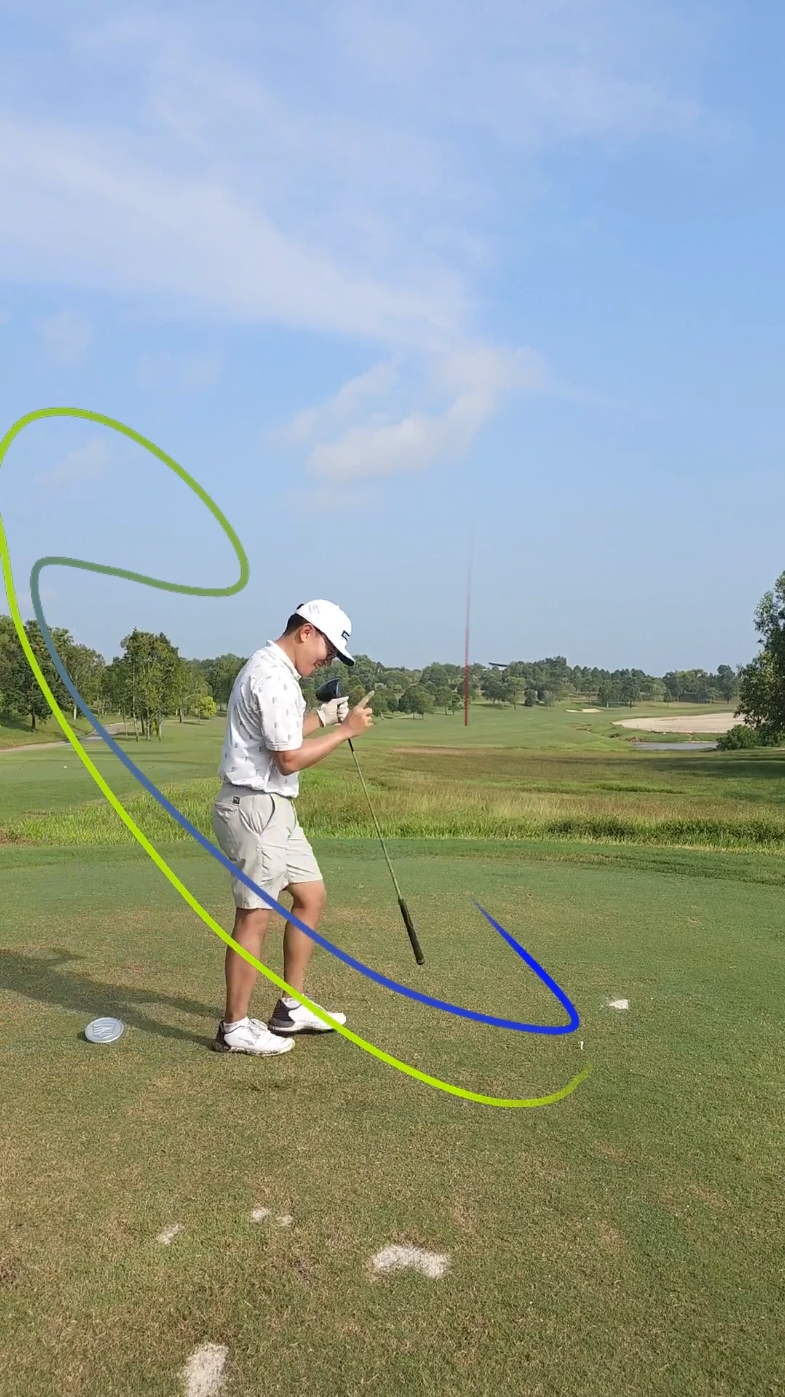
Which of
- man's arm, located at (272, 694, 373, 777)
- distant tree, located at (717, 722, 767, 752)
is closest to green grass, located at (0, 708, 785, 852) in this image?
distant tree, located at (717, 722, 767, 752)

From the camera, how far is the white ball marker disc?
532 centimetres

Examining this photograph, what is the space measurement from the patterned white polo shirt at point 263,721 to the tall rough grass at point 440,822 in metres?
10.2

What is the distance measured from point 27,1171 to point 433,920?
4810 mm

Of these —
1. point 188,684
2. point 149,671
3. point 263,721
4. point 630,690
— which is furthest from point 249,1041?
point 630,690

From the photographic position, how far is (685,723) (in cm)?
7344

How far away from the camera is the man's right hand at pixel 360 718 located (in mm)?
5387

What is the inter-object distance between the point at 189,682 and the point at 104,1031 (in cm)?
3234

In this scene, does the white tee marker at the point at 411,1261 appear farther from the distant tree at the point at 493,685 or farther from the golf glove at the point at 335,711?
the distant tree at the point at 493,685

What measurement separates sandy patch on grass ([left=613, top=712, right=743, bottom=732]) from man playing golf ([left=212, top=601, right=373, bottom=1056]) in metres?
64.3

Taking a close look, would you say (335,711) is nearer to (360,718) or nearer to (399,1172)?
(360,718)

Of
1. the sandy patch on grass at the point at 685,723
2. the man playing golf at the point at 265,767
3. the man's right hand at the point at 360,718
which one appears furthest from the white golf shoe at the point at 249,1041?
the sandy patch on grass at the point at 685,723

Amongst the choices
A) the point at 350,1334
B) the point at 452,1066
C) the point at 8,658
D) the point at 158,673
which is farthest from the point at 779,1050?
the point at 8,658

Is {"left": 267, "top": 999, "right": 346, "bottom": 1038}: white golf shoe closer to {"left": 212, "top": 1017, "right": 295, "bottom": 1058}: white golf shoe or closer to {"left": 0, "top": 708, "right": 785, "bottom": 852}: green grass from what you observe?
{"left": 212, "top": 1017, "right": 295, "bottom": 1058}: white golf shoe

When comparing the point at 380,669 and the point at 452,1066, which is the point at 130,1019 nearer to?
the point at 452,1066
